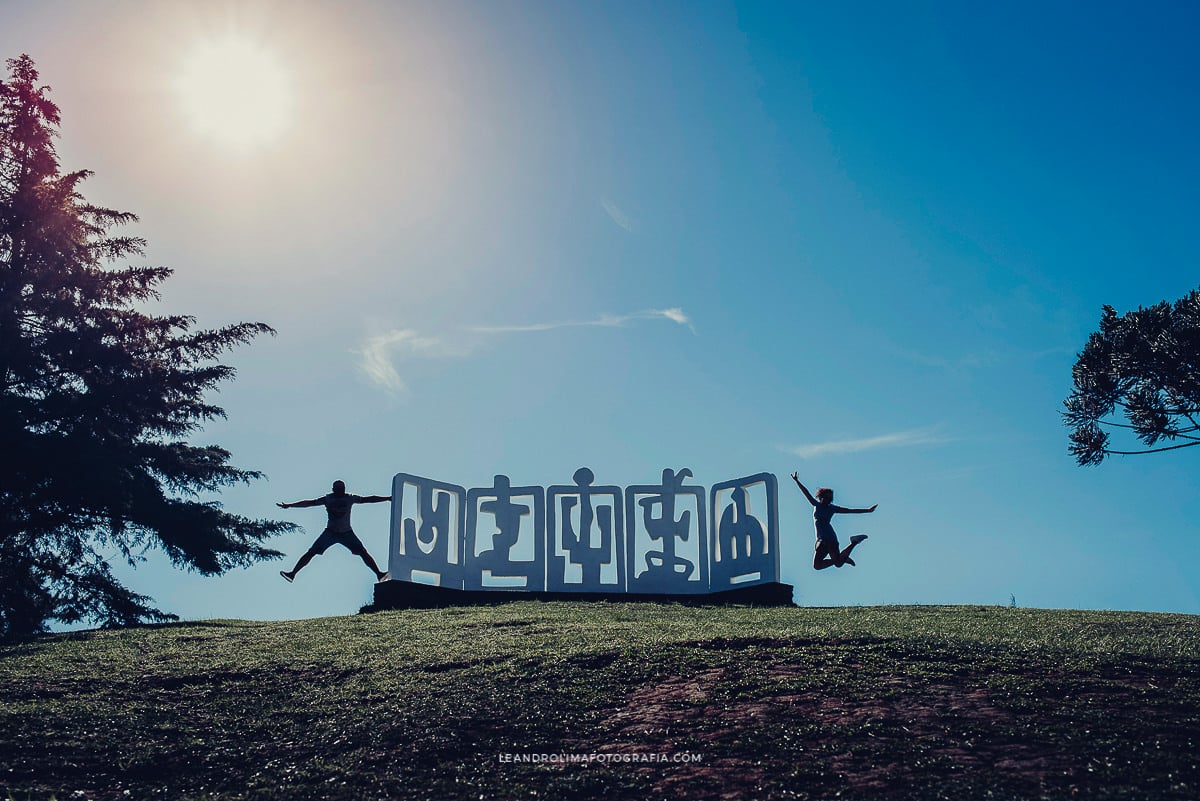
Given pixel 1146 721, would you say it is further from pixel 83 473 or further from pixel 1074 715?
pixel 83 473

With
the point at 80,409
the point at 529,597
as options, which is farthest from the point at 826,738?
the point at 80,409

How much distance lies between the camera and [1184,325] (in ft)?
83.8

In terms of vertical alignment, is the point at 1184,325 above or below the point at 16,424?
above

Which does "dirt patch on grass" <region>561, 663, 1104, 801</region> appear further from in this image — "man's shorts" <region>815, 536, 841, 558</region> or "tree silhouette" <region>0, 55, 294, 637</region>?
"tree silhouette" <region>0, 55, 294, 637</region>

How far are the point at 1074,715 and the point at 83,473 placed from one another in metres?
22.0

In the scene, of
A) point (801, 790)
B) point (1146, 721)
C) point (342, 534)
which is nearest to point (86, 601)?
point (342, 534)

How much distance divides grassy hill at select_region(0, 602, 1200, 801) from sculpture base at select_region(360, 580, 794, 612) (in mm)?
6179

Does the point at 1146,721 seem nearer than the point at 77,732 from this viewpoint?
Yes

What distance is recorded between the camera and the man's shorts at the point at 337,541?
2111cm

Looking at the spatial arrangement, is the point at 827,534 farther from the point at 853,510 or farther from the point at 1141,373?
the point at 1141,373

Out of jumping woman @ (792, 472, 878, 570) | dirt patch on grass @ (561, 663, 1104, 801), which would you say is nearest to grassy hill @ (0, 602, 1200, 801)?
dirt patch on grass @ (561, 663, 1104, 801)

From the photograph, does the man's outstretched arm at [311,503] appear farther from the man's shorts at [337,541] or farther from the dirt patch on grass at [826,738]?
the dirt patch on grass at [826,738]

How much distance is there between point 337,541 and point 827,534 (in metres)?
9.81

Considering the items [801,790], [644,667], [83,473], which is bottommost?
[801,790]
